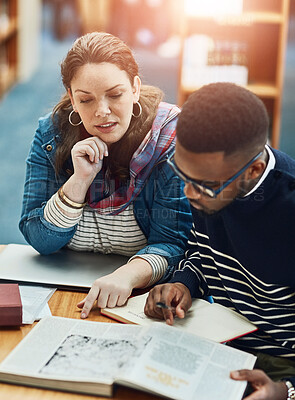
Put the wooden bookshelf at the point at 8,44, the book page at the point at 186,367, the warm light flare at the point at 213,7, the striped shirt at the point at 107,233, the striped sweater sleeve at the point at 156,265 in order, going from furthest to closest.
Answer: the wooden bookshelf at the point at 8,44
the warm light flare at the point at 213,7
the striped shirt at the point at 107,233
the striped sweater sleeve at the point at 156,265
the book page at the point at 186,367

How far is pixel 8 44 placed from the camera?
5727 mm

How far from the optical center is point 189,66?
3641 mm

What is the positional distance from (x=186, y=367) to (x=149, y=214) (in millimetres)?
609

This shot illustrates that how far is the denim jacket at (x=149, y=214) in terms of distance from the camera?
1.64m

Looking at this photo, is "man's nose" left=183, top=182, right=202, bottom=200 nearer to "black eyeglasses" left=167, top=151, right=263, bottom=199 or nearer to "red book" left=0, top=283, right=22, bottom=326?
"black eyeglasses" left=167, top=151, right=263, bottom=199

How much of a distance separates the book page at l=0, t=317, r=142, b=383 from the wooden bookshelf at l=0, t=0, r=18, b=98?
14.3ft

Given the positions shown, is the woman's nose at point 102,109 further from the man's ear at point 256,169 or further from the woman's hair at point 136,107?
the man's ear at point 256,169

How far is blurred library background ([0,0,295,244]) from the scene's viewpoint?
3.51 metres

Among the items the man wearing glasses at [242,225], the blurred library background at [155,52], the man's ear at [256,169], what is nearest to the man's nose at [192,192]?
the man wearing glasses at [242,225]

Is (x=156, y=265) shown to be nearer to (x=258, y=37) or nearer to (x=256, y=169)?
(x=256, y=169)

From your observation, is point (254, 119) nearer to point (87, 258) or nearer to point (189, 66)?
point (87, 258)

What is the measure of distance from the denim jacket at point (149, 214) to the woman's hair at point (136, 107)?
0.04 metres

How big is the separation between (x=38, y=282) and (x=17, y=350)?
1.06 ft

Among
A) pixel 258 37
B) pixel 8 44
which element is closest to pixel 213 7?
pixel 258 37
